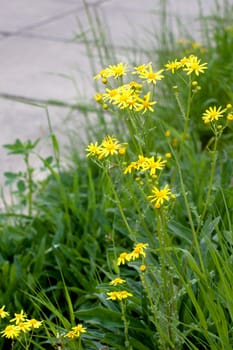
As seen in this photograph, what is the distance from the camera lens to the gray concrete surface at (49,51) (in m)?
4.87

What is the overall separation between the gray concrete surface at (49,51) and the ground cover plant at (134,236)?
33.3 inches

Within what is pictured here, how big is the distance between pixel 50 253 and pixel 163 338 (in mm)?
1038

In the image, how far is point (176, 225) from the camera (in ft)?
8.46

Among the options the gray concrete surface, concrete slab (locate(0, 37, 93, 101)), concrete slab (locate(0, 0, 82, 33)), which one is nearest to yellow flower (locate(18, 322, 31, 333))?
the gray concrete surface

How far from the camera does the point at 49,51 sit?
625 centimetres

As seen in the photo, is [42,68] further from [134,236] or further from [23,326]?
[23,326]

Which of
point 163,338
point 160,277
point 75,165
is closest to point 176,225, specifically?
point 160,277

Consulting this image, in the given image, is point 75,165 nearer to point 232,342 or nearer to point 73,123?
point 73,123

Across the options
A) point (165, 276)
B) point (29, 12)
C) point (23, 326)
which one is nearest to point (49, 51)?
point (29, 12)

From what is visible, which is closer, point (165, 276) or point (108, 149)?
point (108, 149)

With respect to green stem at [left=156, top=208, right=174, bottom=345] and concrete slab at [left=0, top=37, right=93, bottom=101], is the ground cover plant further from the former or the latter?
concrete slab at [left=0, top=37, right=93, bottom=101]

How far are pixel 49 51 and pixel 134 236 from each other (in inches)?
174

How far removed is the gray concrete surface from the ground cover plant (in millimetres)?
846

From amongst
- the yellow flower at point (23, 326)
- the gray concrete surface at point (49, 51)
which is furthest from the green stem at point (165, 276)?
the gray concrete surface at point (49, 51)
